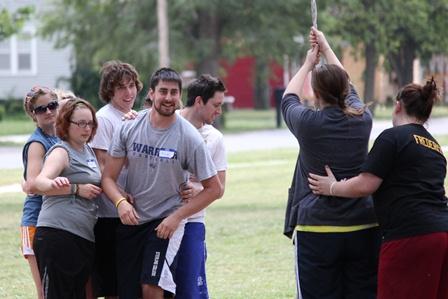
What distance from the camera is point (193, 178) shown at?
665cm

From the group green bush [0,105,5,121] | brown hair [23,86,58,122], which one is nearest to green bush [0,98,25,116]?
green bush [0,105,5,121]

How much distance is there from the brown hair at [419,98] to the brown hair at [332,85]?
0.28 m

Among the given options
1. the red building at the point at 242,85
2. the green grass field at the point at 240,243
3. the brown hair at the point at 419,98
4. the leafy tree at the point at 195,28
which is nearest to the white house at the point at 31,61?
the leafy tree at the point at 195,28

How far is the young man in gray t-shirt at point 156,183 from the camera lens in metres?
6.14

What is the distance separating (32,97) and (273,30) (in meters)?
29.4

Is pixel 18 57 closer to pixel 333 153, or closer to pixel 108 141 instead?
pixel 108 141

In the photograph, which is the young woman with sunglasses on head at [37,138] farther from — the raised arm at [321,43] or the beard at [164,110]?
the raised arm at [321,43]

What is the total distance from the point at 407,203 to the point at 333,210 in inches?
16.7

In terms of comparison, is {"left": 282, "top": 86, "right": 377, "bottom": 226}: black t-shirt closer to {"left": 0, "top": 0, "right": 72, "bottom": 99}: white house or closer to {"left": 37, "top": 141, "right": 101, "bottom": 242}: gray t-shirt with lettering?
{"left": 37, "top": 141, "right": 101, "bottom": 242}: gray t-shirt with lettering

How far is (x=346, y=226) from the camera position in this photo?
586cm

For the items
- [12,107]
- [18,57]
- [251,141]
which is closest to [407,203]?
[251,141]

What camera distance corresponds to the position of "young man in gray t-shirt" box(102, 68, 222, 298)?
6137mm

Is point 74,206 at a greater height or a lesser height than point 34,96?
lesser

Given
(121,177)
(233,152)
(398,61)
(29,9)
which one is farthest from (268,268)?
(398,61)
